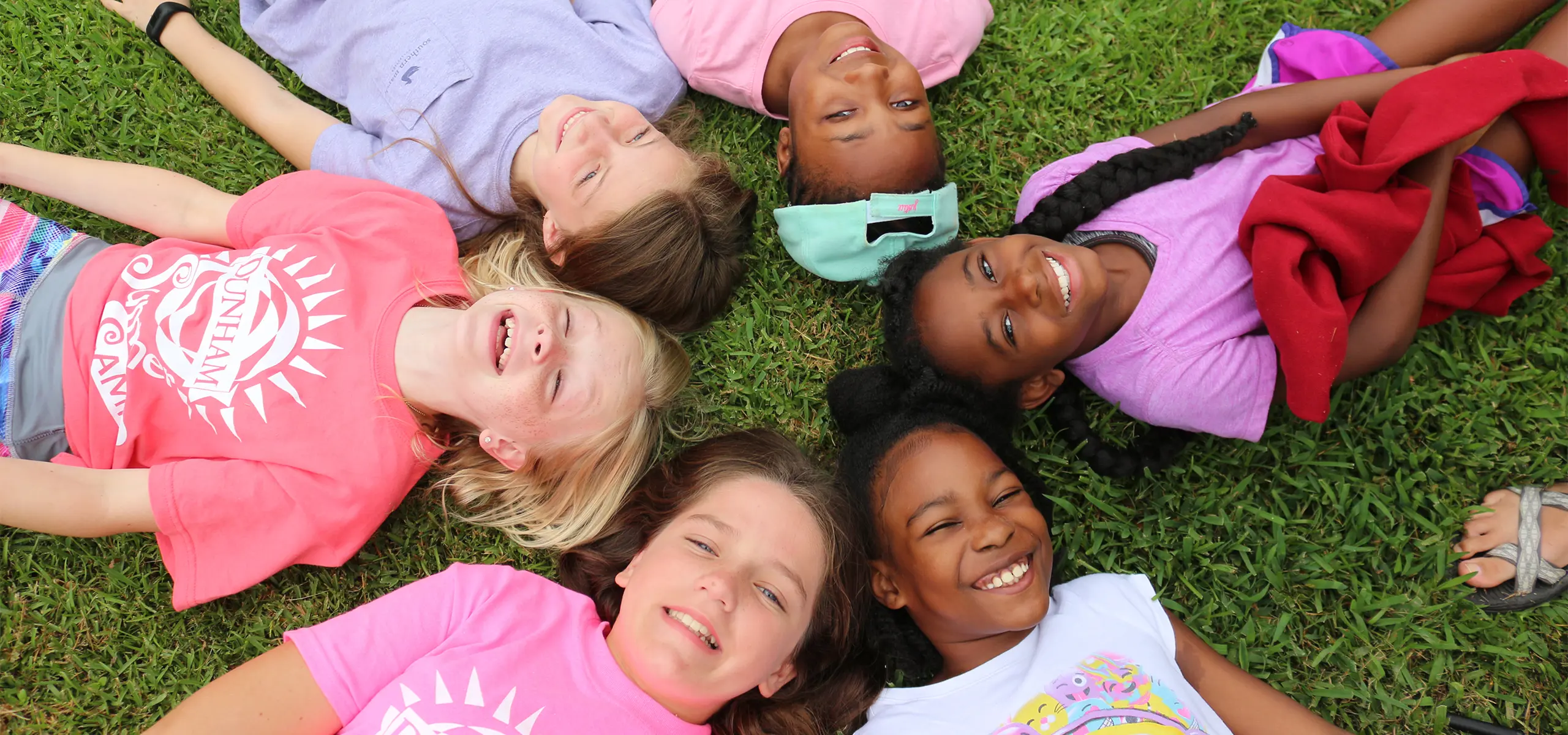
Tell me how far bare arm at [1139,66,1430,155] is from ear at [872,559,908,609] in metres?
1.67

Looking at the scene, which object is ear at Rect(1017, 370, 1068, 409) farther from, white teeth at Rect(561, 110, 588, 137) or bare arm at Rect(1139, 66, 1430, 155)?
white teeth at Rect(561, 110, 588, 137)

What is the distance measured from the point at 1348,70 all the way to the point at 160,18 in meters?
4.04

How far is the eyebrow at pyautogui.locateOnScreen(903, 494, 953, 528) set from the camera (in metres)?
2.38

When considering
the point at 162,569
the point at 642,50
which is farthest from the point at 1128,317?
the point at 162,569

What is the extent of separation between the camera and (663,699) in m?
2.42

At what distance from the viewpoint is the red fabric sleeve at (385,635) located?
91.4 inches

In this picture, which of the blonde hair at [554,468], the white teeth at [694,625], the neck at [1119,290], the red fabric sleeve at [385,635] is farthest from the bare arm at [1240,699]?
the red fabric sleeve at [385,635]

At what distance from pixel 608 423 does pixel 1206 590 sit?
197 cm

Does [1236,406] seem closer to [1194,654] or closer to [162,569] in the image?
[1194,654]

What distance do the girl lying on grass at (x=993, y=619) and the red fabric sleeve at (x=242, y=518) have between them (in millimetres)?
1511

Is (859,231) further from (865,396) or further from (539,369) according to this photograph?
(539,369)

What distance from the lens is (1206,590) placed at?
2.82 metres

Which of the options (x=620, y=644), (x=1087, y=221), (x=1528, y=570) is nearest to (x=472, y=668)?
(x=620, y=644)

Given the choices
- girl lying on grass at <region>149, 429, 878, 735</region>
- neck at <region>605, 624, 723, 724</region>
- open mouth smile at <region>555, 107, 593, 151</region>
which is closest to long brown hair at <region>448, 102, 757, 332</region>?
open mouth smile at <region>555, 107, 593, 151</region>
